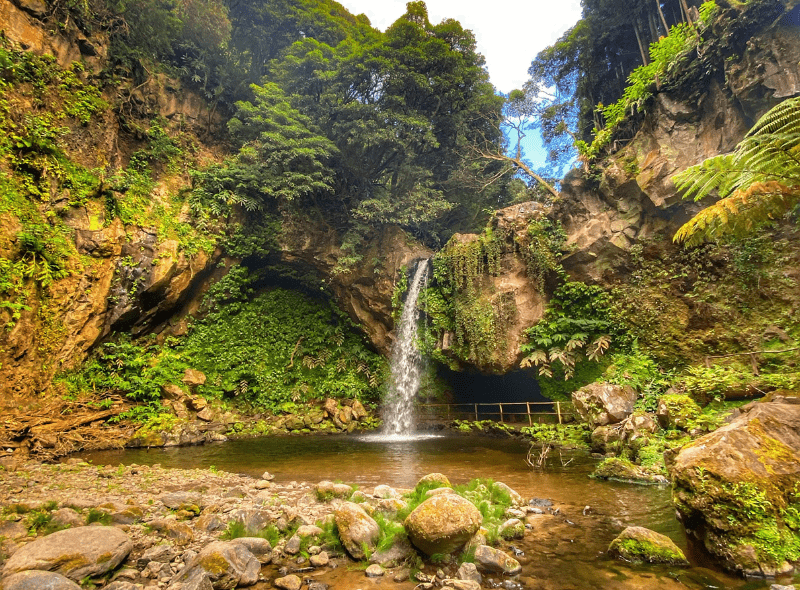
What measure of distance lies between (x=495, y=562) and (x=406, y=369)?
12.2 m

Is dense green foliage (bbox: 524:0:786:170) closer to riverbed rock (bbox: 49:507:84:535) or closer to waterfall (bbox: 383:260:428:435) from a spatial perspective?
waterfall (bbox: 383:260:428:435)

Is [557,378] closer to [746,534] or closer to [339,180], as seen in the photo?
[746,534]

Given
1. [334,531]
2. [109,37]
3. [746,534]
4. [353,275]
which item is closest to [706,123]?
[746,534]

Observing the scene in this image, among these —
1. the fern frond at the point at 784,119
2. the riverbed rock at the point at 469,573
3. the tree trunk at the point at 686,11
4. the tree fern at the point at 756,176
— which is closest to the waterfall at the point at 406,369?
the tree fern at the point at 756,176

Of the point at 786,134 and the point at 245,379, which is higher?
the point at 786,134

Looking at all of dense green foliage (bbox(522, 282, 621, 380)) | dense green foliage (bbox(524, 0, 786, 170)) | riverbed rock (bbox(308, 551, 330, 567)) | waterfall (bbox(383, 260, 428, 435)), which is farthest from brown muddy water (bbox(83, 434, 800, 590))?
dense green foliage (bbox(524, 0, 786, 170))

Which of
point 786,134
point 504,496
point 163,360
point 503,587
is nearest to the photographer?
point 503,587

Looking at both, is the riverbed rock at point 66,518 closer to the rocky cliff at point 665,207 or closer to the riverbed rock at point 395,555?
the riverbed rock at point 395,555

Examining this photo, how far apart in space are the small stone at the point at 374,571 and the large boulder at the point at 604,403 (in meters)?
7.92

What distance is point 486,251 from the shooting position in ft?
47.9

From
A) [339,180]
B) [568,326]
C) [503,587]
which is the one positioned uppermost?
[339,180]

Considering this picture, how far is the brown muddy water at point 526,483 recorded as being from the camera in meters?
3.38

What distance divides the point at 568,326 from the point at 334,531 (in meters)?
10.7

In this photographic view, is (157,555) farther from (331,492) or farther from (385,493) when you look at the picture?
(385,493)
